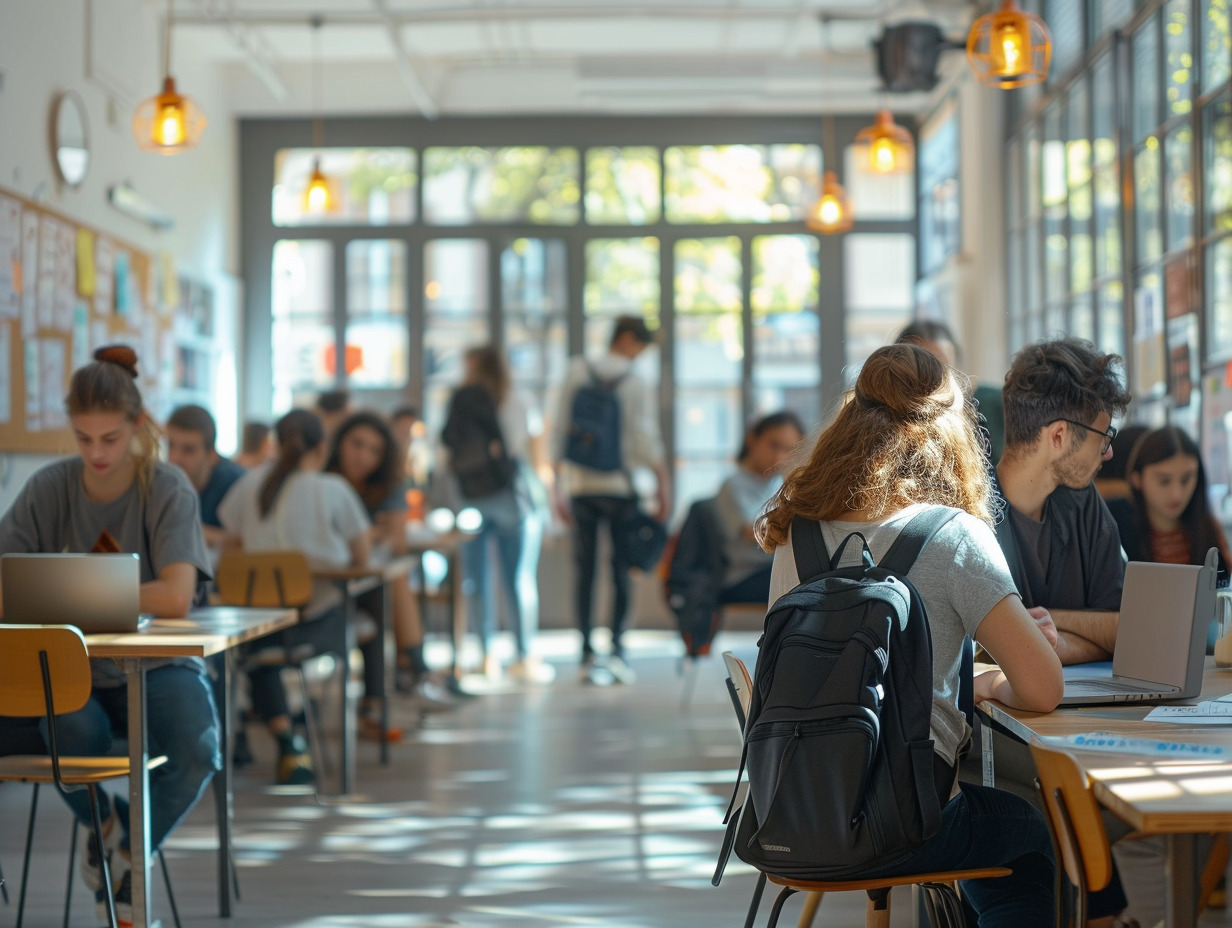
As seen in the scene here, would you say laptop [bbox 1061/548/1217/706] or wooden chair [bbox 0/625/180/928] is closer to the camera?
laptop [bbox 1061/548/1217/706]

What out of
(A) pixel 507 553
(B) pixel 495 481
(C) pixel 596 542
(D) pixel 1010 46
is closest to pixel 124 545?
(D) pixel 1010 46

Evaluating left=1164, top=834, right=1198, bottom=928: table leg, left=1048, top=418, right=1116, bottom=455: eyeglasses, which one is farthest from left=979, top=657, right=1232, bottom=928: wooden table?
left=1048, top=418, right=1116, bottom=455: eyeglasses

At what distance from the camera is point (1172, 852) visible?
156cm

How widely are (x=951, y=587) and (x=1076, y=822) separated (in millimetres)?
456

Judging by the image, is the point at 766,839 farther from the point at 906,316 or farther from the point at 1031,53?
the point at 906,316

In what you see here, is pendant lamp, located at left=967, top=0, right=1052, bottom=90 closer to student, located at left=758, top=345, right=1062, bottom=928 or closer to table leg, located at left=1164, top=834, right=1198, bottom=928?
student, located at left=758, top=345, right=1062, bottom=928

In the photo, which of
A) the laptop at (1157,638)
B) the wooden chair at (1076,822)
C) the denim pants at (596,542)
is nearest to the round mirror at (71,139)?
the denim pants at (596,542)

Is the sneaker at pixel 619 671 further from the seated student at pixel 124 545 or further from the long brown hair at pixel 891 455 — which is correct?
the long brown hair at pixel 891 455

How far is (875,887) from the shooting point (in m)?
1.96

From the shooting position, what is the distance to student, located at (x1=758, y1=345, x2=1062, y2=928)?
6.57 feet

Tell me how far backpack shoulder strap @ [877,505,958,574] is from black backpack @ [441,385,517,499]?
15.3 ft

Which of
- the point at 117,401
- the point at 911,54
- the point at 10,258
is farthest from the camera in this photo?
the point at 911,54

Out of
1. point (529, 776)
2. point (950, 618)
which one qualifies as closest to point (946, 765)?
point (950, 618)

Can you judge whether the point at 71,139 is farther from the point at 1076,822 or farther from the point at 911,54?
the point at 1076,822
